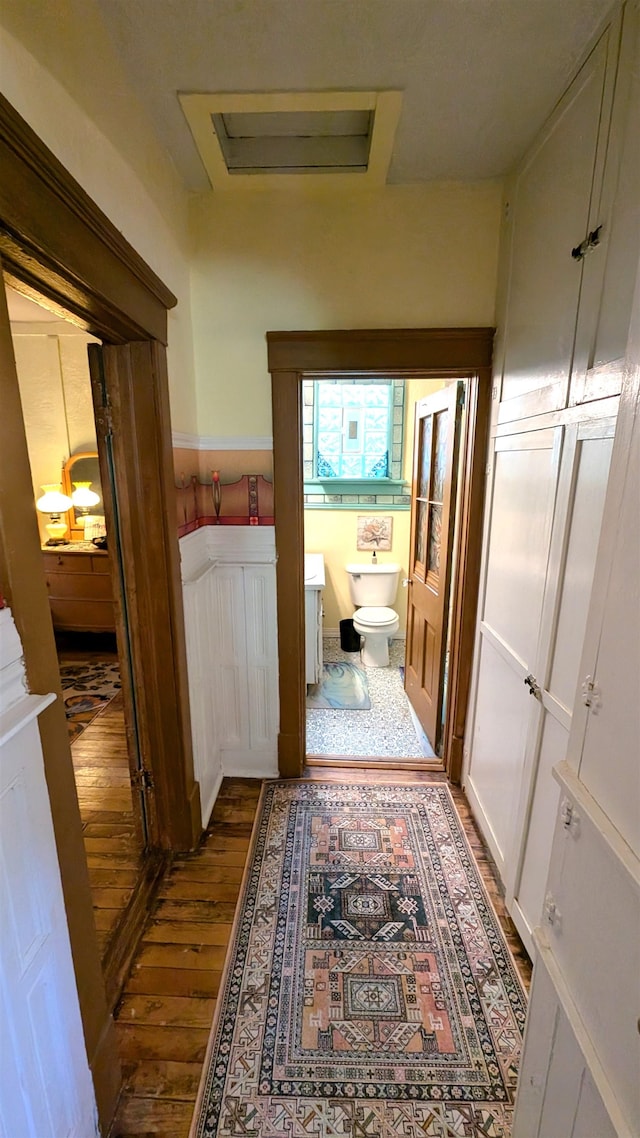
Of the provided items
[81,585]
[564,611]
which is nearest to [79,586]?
[81,585]

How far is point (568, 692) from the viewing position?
130 centimetres

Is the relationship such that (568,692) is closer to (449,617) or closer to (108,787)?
(449,617)

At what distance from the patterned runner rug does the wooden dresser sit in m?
2.20

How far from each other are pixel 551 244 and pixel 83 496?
344 cm

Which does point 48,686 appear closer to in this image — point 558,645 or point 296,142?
point 558,645

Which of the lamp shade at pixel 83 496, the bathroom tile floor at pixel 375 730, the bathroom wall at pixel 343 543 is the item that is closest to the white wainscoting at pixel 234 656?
the bathroom tile floor at pixel 375 730

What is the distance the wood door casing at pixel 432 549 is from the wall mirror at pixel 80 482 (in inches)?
96.5

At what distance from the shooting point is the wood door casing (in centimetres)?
229

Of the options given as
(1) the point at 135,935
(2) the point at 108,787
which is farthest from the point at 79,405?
(1) the point at 135,935

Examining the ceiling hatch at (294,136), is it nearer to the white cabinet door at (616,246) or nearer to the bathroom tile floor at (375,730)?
the white cabinet door at (616,246)

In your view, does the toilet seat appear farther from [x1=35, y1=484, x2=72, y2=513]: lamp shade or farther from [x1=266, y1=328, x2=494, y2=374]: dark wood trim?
[x1=35, y1=484, x2=72, y2=513]: lamp shade

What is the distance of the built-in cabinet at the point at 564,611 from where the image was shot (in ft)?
2.39

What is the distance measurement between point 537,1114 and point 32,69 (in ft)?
7.48

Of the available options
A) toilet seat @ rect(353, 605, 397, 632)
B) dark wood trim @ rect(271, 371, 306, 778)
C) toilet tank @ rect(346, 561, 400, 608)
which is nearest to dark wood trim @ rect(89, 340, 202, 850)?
dark wood trim @ rect(271, 371, 306, 778)
